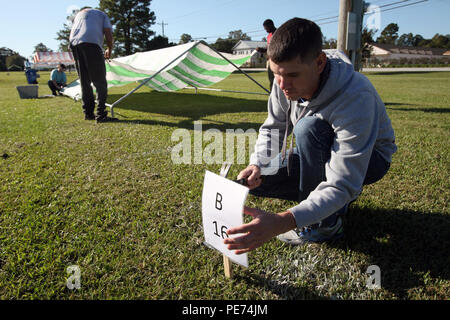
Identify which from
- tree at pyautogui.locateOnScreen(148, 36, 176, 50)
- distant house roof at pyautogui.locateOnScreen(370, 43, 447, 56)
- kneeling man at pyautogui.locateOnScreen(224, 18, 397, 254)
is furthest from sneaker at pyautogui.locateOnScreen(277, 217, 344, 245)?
distant house roof at pyautogui.locateOnScreen(370, 43, 447, 56)

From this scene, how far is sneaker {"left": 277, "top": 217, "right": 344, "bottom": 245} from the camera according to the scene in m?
1.66

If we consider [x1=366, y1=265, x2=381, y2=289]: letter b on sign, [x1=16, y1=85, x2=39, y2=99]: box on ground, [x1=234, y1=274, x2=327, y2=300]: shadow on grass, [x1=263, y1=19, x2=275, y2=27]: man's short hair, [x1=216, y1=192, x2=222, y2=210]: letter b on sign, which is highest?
[x1=263, y1=19, x2=275, y2=27]: man's short hair

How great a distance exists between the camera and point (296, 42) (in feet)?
3.85

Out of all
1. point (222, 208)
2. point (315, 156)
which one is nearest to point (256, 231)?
point (222, 208)

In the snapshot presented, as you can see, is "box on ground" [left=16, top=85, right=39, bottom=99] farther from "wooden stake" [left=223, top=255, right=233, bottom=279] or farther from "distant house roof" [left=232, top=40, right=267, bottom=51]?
"distant house roof" [left=232, top=40, right=267, bottom=51]

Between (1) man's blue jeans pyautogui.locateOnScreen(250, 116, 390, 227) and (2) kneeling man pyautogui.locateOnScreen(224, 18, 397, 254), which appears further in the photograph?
(1) man's blue jeans pyautogui.locateOnScreen(250, 116, 390, 227)

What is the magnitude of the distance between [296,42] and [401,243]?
1347 millimetres

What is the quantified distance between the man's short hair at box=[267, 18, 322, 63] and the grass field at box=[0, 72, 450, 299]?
3.57 ft

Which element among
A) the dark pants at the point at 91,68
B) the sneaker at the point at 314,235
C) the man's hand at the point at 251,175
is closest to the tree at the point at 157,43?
the dark pants at the point at 91,68

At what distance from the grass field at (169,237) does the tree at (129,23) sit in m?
49.2

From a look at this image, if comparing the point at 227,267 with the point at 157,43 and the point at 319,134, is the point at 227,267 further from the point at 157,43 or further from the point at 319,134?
the point at 157,43

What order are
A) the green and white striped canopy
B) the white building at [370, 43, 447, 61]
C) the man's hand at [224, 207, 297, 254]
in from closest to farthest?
the man's hand at [224, 207, 297, 254] < the green and white striped canopy < the white building at [370, 43, 447, 61]

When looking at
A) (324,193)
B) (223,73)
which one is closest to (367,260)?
(324,193)

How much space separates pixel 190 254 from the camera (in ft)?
5.32
